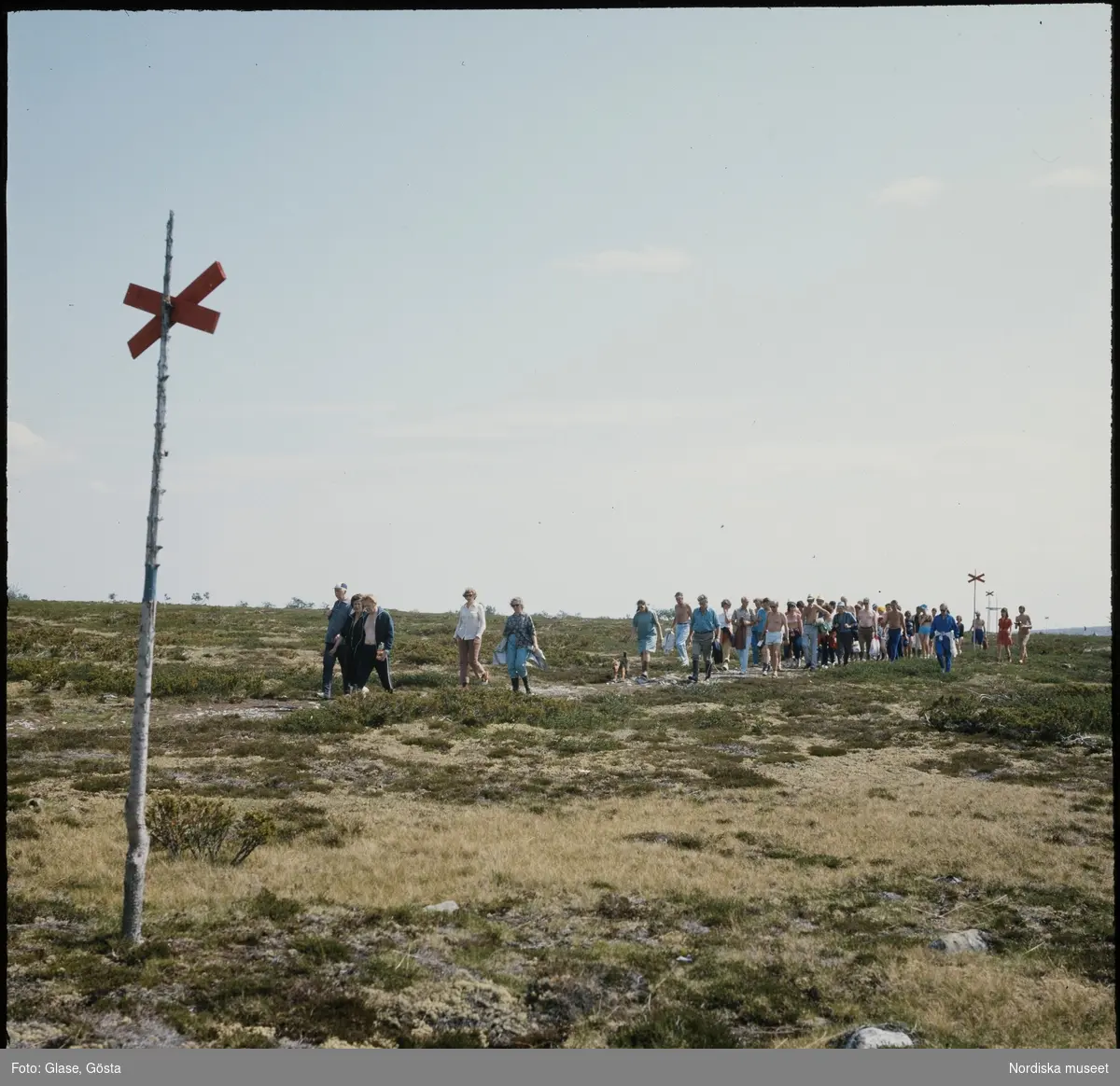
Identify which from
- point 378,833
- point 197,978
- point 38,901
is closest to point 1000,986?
point 197,978

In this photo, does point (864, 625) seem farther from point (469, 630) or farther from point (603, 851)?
point (603, 851)

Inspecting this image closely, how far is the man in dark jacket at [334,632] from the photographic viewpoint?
21.7 m

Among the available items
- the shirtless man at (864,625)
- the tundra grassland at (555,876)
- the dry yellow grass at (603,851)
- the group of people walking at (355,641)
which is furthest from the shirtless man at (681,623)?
the dry yellow grass at (603,851)

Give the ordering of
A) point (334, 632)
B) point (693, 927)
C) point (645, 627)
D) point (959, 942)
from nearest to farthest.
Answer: point (959, 942)
point (693, 927)
point (334, 632)
point (645, 627)

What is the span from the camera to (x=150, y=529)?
24.5 ft

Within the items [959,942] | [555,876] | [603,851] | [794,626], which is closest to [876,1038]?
[959,942]

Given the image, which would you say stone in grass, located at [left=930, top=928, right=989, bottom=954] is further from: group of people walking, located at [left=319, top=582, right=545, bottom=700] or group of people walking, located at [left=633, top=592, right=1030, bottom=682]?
group of people walking, located at [left=633, top=592, right=1030, bottom=682]

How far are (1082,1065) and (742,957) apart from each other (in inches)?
115

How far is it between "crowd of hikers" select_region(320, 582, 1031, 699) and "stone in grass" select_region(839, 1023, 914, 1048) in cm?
1597

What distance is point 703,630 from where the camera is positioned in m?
26.8

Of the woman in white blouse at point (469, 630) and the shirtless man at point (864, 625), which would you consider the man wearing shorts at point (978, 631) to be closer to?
the shirtless man at point (864, 625)

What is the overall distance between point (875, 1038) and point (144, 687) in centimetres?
568

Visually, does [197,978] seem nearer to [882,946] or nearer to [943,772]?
[882,946]

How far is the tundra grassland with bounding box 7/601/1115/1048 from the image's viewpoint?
668 centimetres
